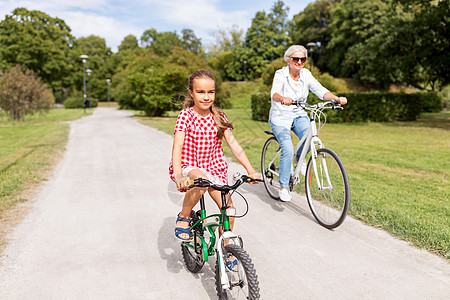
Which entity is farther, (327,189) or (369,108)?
(369,108)

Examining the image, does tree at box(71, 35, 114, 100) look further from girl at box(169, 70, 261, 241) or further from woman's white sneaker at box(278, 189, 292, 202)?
girl at box(169, 70, 261, 241)

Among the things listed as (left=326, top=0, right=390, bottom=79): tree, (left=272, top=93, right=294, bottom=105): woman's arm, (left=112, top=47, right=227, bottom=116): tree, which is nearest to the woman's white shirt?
(left=272, top=93, right=294, bottom=105): woman's arm

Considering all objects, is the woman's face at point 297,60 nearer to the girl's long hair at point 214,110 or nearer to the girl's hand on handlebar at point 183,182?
the girl's long hair at point 214,110

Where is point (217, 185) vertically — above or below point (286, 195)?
above

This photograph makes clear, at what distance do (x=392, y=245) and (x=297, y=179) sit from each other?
4.91 feet

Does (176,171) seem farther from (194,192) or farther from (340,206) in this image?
(340,206)

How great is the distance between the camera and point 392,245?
11.5 ft

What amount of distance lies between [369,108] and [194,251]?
22712 mm

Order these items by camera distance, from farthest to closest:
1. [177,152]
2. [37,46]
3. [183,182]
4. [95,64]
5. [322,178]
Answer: [95,64] < [37,46] < [322,178] < [177,152] < [183,182]

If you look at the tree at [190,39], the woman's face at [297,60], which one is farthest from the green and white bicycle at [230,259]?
the tree at [190,39]

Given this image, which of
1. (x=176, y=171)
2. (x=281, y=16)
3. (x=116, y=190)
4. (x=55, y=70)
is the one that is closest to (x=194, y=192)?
(x=176, y=171)

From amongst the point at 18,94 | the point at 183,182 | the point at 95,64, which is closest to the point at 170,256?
the point at 183,182

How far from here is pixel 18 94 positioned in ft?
70.5

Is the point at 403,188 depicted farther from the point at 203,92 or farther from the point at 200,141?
the point at 203,92
